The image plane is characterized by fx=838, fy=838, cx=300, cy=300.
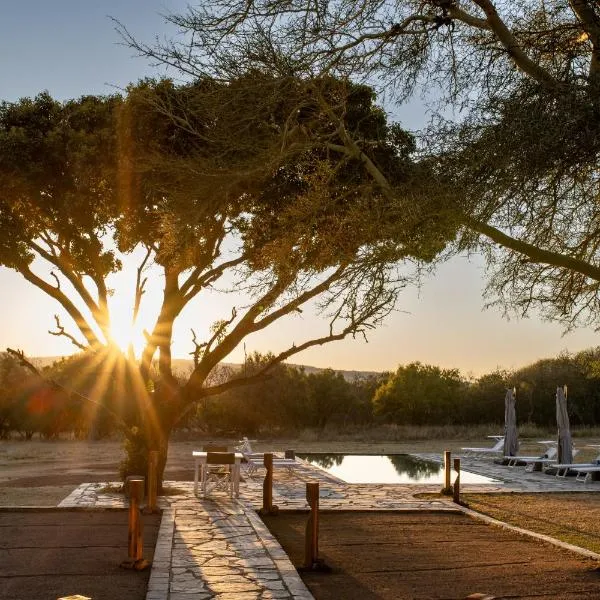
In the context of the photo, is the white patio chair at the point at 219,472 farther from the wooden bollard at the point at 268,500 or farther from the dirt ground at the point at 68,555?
the dirt ground at the point at 68,555

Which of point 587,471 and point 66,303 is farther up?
point 66,303

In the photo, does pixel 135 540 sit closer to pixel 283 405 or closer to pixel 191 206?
pixel 191 206

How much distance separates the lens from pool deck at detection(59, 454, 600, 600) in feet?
24.4

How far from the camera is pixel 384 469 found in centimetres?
2145

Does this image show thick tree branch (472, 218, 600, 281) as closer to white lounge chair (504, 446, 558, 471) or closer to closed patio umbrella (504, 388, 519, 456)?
white lounge chair (504, 446, 558, 471)

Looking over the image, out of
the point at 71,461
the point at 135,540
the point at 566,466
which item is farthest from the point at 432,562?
the point at 71,461

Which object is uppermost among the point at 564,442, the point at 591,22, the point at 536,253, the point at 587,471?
the point at 591,22

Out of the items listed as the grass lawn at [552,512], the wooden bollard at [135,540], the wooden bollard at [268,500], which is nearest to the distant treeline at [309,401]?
the grass lawn at [552,512]

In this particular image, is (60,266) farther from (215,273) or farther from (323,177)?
(323,177)

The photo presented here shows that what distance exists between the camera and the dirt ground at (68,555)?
7.32m

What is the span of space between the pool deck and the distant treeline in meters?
13.5

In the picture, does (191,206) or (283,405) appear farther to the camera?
(283,405)

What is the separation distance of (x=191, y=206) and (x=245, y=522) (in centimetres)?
497

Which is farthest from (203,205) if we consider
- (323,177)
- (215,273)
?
(215,273)
